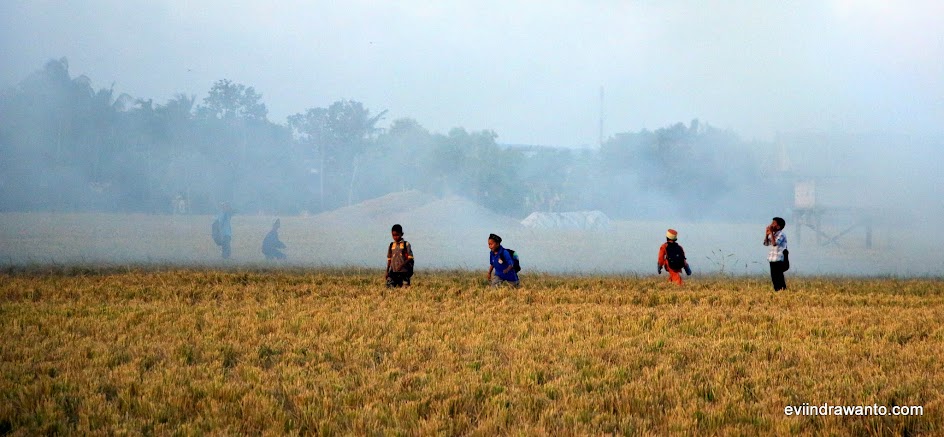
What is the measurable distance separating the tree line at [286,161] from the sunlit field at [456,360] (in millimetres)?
20346

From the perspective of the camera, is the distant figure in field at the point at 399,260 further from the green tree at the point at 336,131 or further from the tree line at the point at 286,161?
the green tree at the point at 336,131

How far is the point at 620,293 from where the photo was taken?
15.1 meters

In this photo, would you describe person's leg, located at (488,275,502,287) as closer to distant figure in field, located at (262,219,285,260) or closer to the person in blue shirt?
distant figure in field, located at (262,219,285,260)

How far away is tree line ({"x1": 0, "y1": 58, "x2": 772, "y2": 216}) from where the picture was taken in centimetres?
3347

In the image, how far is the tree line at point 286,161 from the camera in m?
33.5

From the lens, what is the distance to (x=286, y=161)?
45.1 meters

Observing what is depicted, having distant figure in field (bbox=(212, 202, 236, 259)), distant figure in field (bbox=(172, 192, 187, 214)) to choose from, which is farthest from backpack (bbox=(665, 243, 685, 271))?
distant figure in field (bbox=(172, 192, 187, 214))

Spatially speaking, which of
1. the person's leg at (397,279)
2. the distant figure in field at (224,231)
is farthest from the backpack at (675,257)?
the distant figure in field at (224,231)

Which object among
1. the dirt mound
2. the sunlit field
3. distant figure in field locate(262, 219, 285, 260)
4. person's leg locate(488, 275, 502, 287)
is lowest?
the sunlit field

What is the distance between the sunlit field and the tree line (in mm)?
20346

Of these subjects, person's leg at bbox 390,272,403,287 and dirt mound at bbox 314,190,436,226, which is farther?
dirt mound at bbox 314,190,436,226

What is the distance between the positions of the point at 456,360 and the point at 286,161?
37791mm

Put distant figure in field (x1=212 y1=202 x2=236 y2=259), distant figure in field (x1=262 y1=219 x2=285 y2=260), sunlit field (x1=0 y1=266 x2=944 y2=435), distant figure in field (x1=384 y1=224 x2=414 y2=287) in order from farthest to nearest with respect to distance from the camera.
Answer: distant figure in field (x1=262 y1=219 x2=285 y2=260) < distant figure in field (x1=212 y1=202 x2=236 y2=259) < distant figure in field (x1=384 y1=224 x2=414 y2=287) < sunlit field (x1=0 y1=266 x2=944 y2=435)

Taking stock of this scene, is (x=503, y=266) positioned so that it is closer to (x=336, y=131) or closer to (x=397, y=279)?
(x=397, y=279)
